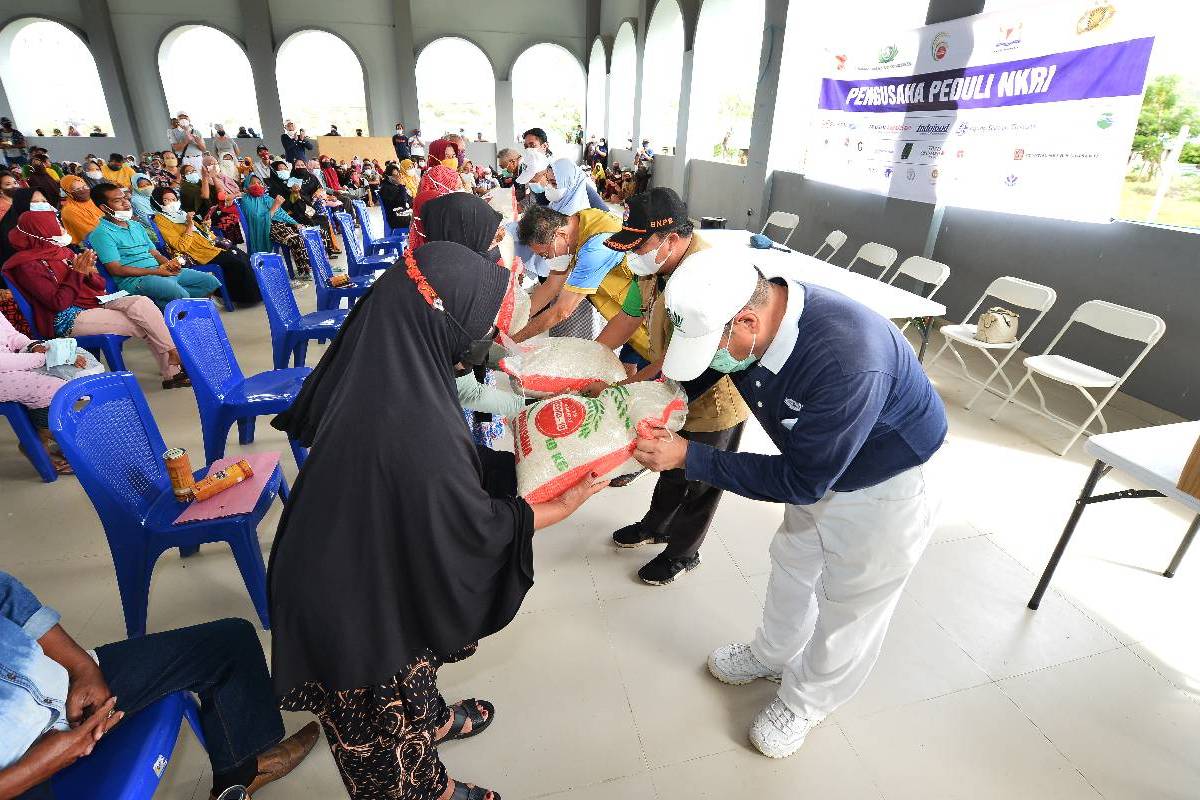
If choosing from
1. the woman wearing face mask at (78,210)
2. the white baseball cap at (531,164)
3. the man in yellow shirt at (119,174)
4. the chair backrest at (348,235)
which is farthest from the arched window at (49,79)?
the white baseball cap at (531,164)

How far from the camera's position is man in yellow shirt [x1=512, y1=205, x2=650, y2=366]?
2.35 meters

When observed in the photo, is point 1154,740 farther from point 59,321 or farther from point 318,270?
point 59,321

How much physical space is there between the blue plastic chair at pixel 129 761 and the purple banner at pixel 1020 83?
574 centimetres

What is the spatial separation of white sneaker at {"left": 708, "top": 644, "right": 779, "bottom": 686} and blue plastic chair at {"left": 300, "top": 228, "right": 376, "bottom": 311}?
353 centimetres

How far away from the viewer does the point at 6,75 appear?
14156mm

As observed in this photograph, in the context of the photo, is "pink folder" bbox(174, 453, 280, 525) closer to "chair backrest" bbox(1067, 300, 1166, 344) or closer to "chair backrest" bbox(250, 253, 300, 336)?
"chair backrest" bbox(250, 253, 300, 336)

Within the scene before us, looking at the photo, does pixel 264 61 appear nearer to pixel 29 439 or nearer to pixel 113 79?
pixel 113 79

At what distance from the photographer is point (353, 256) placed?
16.7 feet

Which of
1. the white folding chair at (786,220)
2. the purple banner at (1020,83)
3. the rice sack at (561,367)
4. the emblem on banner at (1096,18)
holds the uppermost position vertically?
the emblem on banner at (1096,18)

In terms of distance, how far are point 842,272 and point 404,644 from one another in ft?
14.3

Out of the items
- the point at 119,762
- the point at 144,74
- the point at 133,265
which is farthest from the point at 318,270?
the point at 144,74

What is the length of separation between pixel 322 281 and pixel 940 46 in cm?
570

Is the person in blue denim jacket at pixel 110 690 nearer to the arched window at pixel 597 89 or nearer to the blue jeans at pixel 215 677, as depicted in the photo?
the blue jeans at pixel 215 677

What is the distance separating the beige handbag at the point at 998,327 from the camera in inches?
157
